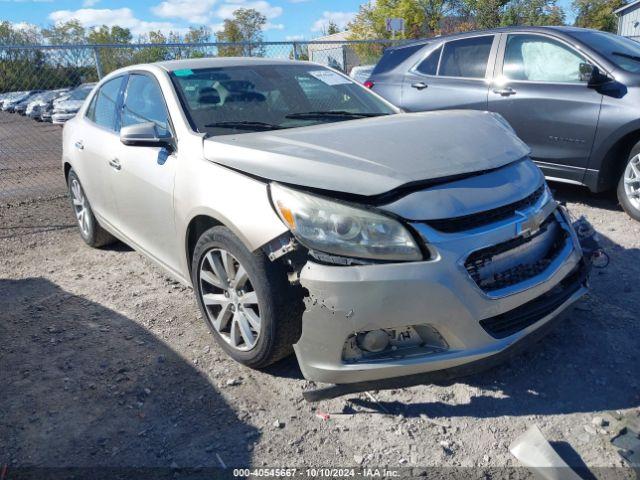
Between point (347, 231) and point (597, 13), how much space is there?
45612mm

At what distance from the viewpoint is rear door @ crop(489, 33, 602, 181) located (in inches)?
202

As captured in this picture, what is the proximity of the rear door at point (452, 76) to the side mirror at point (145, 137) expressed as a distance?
388cm

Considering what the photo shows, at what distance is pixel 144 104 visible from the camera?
12.2 feet

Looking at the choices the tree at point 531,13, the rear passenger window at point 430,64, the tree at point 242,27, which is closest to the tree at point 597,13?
the tree at point 531,13

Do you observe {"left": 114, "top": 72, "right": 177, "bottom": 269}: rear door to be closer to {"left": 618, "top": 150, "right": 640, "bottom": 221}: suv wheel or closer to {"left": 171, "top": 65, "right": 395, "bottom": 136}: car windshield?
{"left": 171, "top": 65, "right": 395, "bottom": 136}: car windshield

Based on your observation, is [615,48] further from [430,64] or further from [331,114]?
[331,114]

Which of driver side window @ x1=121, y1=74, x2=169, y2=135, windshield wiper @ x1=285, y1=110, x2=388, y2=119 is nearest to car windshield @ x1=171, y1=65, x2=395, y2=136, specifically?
windshield wiper @ x1=285, y1=110, x2=388, y2=119

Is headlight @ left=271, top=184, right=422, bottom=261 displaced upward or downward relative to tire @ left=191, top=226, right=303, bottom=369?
upward

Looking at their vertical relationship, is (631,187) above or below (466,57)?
below

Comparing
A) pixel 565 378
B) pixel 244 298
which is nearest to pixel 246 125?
pixel 244 298

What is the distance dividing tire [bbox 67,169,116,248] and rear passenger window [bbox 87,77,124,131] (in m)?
0.65

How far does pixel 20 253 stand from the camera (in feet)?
17.4

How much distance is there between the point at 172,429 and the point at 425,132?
195cm

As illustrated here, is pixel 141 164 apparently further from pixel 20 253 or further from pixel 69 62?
pixel 69 62
